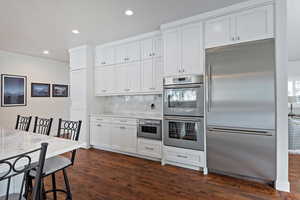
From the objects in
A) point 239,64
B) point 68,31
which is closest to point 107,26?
point 68,31

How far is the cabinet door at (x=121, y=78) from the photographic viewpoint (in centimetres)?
420

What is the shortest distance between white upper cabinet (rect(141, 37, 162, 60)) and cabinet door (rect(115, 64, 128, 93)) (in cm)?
64

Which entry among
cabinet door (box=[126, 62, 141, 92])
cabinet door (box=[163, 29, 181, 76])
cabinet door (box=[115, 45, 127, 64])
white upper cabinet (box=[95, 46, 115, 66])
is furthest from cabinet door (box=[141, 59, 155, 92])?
white upper cabinet (box=[95, 46, 115, 66])

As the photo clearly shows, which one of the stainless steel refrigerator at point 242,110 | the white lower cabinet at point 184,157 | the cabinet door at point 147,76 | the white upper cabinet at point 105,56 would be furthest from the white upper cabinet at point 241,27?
the white upper cabinet at point 105,56

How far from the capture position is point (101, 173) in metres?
2.95

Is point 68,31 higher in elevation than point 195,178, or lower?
→ higher

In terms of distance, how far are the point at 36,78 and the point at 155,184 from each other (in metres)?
5.29

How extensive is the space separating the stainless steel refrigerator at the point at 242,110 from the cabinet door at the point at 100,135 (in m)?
2.42

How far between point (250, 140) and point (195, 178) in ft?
3.35

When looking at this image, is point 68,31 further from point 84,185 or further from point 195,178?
point 195,178

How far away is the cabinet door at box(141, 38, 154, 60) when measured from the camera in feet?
12.4

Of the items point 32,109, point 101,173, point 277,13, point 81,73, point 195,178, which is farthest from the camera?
point 32,109

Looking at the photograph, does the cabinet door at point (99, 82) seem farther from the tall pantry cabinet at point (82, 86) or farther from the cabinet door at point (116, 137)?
the cabinet door at point (116, 137)

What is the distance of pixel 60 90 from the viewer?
6344mm
